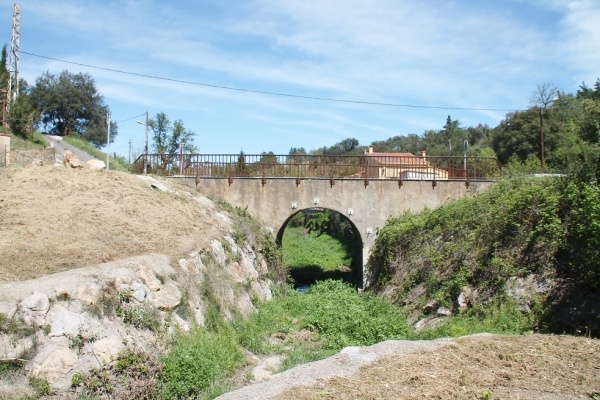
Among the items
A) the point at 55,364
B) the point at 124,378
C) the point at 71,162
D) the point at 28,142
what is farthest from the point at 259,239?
the point at 28,142

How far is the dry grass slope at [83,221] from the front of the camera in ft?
36.2

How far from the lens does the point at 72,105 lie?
2089 inches

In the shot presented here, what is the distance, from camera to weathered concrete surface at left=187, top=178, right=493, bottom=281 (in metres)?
22.9

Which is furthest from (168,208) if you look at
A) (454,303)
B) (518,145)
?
(518,145)

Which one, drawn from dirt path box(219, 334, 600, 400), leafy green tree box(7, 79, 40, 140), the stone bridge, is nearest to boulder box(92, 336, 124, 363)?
dirt path box(219, 334, 600, 400)

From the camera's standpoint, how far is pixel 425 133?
322 feet

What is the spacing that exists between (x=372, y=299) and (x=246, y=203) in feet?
23.9

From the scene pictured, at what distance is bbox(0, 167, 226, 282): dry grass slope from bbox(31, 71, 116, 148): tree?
38.2m

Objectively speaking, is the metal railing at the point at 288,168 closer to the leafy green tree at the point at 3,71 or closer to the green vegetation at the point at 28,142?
the green vegetation at the point at 28,142

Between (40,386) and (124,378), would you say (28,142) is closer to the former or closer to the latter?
(124,378)

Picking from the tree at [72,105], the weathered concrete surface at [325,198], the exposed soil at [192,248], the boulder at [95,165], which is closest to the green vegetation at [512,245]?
the exposed soil at [192,248]

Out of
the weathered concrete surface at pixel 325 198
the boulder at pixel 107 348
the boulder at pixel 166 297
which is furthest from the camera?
the weathered concrete surface at pixel 325 198

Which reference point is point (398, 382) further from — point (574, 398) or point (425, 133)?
point (425, 133)

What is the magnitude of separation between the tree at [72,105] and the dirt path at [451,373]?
49.5 m
